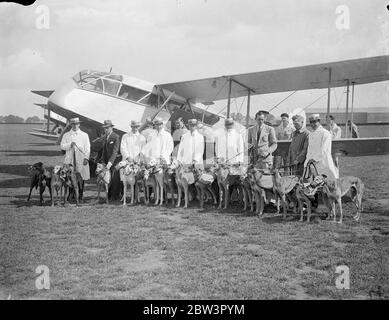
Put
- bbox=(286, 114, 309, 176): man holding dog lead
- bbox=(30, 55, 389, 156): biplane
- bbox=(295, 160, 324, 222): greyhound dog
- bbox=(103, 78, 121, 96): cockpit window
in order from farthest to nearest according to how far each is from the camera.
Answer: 1. bbox=(103, 78, 121, 96): cockpit window
2. bbox=(30, 55, 389, 156): biplane
3. bbox=(286, 114, 309, 176): man holding dog lead
4. bbox=(295, 160, 324, 222): greyhound dog

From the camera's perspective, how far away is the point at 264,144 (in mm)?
9484

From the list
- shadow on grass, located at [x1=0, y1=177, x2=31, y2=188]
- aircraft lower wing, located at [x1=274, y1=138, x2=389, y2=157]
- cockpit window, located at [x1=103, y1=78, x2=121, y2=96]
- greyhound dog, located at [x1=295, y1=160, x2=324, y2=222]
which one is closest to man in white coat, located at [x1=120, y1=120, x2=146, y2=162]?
cockpit window, located at [x1=103, y1=78, x2=121, y2=96]

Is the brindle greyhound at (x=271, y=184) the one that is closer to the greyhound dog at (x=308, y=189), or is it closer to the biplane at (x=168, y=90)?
the greyhound dog at (x=308, y=189)

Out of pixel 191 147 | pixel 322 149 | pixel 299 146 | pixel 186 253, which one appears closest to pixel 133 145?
pixel 191 147

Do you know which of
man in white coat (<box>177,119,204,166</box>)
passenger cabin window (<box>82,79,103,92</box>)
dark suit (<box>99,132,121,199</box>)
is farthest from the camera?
passenger cabin window (<box>82,79,103,92</box>)

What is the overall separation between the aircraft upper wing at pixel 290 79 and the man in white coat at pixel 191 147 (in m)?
3.78

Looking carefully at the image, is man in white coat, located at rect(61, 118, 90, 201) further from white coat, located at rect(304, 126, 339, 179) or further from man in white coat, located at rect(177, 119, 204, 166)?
white coat, located at rect(304, 126, 339, 179)

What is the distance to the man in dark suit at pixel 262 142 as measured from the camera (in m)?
9.44

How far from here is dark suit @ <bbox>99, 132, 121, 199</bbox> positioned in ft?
34.9

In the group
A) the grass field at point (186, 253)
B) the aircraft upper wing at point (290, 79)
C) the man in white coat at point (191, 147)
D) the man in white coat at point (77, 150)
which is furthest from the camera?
the aircraft upper wing at point (290, 79)

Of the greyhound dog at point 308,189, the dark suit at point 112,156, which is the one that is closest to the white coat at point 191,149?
the dark suit at point 112,156

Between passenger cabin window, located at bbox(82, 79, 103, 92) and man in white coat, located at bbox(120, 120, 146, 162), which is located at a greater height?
passenger cabin window, located at bbox(82, 79, 103, 92)

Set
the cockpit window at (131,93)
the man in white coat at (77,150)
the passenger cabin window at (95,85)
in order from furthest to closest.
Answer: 1. the cockpit window at (131,93)
2. the passenger cabin window at (95,85)
3. the man in white coat at (77,150)
